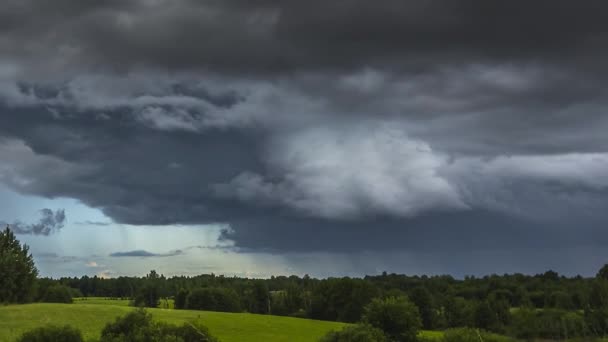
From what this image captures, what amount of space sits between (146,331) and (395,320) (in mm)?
43008

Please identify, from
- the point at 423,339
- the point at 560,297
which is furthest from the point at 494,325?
the point at 423,339

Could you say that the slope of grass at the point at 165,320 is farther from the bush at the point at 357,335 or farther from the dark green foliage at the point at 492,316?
the dark green foliage at the point at 492,316

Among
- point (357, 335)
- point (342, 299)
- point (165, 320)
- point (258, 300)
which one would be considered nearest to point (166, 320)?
point (165, 320)

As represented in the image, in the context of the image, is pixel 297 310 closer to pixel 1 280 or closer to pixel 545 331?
pixel 545 331

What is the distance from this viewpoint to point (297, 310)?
6944 inches

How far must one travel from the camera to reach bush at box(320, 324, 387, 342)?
73.2 metres

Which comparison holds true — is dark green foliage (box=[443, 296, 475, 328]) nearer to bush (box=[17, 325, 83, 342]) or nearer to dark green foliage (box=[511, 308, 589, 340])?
dark green foliage (box=[511, 308, 589, 340])

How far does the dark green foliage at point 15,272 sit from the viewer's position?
112 meters

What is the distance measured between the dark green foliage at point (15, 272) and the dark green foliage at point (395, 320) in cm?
6919

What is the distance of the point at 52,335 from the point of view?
62906 millimetres

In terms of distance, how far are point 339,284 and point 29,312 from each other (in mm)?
83925

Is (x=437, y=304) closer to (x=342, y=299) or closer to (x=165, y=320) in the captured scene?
(x=342, y=299)

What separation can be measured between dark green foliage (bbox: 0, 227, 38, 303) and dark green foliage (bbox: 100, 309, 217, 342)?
5443cm

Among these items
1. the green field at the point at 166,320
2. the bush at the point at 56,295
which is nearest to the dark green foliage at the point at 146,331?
the green field at the point at 166,320
